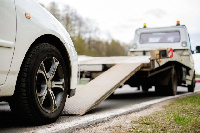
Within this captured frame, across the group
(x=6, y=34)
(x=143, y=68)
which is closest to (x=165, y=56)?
(x=143, y=68)

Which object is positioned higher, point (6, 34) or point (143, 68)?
point (6, 34)

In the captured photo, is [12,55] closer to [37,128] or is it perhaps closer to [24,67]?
[24,67]

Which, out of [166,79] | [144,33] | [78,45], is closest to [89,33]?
[78,45]

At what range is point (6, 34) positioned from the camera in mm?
2709

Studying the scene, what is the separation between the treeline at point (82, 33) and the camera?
3553 centimetres

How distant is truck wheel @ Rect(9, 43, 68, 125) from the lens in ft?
9.72

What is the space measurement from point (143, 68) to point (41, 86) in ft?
12.3

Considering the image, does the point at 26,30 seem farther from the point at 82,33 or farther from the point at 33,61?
the point at 82,33

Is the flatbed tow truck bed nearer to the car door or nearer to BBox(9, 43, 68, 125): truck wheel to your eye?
BBox(9, 43, 68, 125): truck wheel

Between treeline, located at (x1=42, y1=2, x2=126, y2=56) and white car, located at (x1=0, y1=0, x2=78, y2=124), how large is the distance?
31.3m

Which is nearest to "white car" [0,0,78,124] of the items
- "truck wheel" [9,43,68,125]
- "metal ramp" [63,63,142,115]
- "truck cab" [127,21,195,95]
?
"truck wheel" [9,43,68,125]

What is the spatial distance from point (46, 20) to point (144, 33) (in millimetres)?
7704

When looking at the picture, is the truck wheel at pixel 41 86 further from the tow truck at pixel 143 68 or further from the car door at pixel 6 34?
the tow truck at pixel 143 68

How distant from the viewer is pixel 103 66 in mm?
6867
